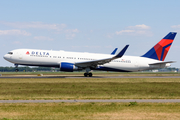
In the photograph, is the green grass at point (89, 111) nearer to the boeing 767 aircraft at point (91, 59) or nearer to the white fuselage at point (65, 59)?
the boeing 767 aircraft at point (91, 59)

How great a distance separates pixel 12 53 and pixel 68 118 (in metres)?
36.2

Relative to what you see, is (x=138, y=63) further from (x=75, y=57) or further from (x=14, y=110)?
(x=14, y=110)

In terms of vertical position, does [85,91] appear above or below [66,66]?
below

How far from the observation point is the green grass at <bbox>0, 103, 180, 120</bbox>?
1281cm

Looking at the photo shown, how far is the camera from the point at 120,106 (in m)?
16.0

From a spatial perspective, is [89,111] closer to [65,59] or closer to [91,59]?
[65,59]

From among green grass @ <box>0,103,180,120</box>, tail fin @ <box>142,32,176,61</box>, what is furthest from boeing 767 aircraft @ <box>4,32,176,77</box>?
green grass @ <box>0,103,180,120</box>

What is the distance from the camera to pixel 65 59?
46438 mm

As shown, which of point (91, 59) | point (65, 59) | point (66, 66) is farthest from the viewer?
point (91, 59)

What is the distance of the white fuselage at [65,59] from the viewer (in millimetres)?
44875

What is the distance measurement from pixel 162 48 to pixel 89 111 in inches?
1594

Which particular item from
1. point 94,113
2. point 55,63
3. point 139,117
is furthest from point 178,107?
point 55,63

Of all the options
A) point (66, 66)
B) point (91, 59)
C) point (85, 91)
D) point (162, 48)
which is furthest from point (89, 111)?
point (162, 48)

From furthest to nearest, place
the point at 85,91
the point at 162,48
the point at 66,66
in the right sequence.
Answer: the point at 162,48 → the point at 66,66 → the point at 85,91
